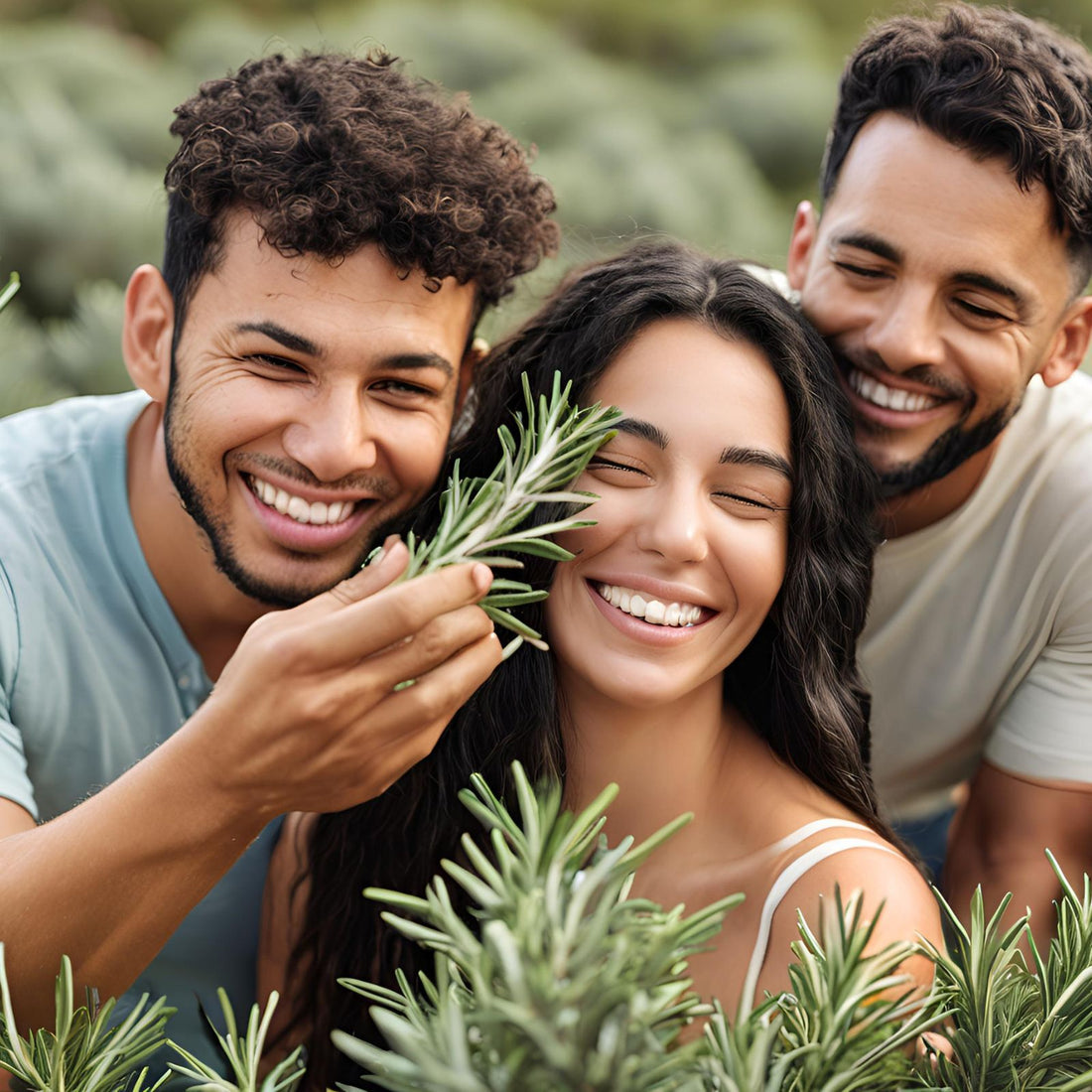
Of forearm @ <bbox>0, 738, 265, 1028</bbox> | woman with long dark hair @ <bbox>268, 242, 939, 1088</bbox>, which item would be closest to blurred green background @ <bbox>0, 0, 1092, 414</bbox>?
woman with long dark hair @ <bbox>268, 242, 939, 1088</bbox>

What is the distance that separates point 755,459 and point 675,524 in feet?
0.56

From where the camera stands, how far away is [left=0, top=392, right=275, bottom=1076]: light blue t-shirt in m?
2.11

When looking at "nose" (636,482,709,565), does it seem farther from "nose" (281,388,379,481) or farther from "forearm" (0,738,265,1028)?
"forearm" (0,738,265,1028)

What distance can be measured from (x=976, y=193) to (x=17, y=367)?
245 centimetres

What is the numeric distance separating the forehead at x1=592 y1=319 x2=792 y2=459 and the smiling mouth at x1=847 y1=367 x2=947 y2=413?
385mm

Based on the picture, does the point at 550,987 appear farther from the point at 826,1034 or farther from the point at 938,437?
the point at 938,437

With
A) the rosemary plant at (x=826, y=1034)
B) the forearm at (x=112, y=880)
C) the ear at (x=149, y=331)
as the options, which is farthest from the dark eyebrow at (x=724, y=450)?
the ear at (x=149, y=331)

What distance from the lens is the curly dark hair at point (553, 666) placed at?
185 cm

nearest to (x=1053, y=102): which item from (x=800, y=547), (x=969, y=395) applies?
(x=969, y=395)

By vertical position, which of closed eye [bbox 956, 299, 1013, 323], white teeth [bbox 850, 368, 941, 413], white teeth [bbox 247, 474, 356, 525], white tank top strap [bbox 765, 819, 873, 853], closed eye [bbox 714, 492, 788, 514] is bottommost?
white tank top strap [bbox 765, 819, 873, 853]

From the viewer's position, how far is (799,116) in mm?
6164

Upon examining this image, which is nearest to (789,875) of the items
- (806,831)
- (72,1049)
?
(806,831)

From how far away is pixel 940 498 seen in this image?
2559mm

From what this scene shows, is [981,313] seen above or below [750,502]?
above
